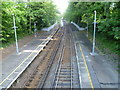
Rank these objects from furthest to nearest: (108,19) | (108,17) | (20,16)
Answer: (20,16)
(108,17)
(108,19)

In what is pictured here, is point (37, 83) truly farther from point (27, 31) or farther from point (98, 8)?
point (27, 31)

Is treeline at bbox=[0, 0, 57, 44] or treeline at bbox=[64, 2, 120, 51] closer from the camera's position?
treeline at bbox=[64, 2, 120, 51]

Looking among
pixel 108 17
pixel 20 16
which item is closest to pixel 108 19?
pixel 108 17

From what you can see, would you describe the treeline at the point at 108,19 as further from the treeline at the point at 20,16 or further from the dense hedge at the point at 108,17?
the treeline at the point at 20,16

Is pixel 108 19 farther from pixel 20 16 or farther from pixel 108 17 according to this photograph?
pixel 20 16

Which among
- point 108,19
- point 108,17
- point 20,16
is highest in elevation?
point 20,16

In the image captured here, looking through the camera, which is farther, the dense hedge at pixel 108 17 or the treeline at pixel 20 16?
the treeline at pixel 20 16

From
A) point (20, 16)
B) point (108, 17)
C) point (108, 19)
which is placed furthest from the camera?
point (20, 16)

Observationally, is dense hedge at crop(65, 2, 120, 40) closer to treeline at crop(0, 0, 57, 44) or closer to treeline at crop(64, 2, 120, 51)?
treeline at crop(64, 2, 120, 51)

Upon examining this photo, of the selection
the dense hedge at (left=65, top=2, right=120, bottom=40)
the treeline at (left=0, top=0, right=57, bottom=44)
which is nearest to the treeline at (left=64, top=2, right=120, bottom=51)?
the dense hedge at (left=65, top=2, right=120, bottom=40)

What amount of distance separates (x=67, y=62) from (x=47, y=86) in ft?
15.7

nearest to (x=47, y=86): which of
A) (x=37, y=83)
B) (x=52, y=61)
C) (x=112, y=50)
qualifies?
(x=37, y=83)

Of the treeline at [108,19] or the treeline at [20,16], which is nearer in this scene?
the treeline at [108,19]

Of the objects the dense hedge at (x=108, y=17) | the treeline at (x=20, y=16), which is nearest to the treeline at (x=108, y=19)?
the dense hedge at (x=108, y=17)
